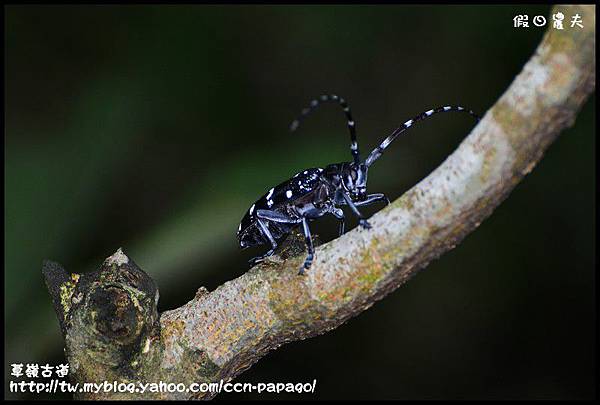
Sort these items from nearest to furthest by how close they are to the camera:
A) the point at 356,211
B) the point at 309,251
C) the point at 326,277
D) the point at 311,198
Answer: the point at 326,277
the point at 309,251
the point at 356,211
the point at 311,198

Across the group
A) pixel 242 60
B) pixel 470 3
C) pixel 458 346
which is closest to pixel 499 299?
pixel 458 346

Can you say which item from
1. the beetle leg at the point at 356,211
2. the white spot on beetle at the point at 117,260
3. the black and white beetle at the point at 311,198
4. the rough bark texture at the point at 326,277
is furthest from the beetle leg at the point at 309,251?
the white spot on beetle at the point at 117,260

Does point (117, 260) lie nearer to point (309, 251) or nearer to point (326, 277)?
point (309, 251)

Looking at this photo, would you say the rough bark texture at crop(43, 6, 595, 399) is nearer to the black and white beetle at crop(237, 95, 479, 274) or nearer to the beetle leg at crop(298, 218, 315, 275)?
the beetle leg at crop(298, 218, 315, 275)

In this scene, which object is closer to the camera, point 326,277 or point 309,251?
point 326,277

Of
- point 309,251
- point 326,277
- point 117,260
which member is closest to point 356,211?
point 309,251

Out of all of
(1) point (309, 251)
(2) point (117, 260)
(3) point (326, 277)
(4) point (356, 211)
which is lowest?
(3) point (326, 277)

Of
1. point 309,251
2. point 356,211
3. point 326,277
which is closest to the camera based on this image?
point 326,277

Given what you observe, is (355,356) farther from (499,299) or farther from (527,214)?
(527,214)

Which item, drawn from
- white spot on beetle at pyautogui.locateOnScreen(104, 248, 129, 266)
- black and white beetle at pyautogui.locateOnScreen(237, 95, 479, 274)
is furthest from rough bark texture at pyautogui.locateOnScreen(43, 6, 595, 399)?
black and white beetle at pyautogui.locateOnScreen(237, 95, 479, 274)

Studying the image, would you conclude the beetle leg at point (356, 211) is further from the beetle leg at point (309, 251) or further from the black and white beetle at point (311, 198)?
the beetle leg at point (309, 251)
